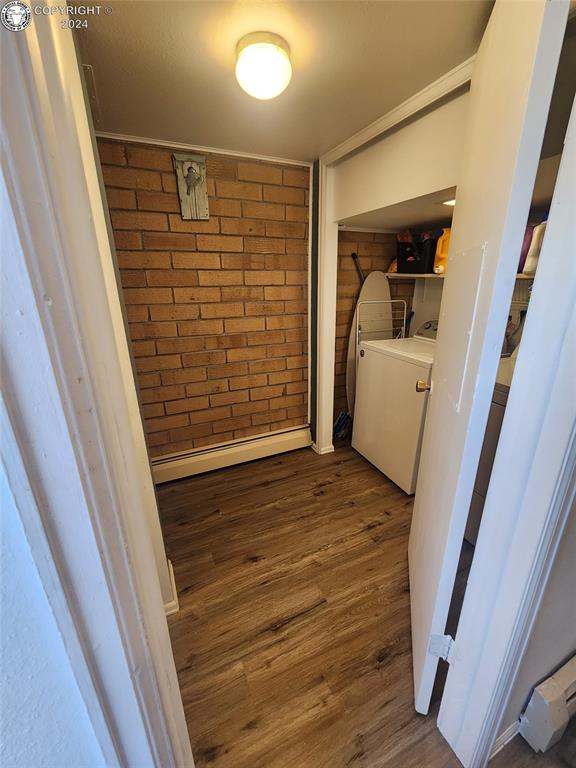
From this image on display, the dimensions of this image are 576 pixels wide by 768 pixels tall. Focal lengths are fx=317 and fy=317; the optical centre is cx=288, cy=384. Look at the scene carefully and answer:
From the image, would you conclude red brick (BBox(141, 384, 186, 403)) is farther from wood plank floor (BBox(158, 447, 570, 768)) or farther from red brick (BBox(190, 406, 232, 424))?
wood plank floor (BBox(158, 447, 570, 768))

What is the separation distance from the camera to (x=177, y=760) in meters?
0.63

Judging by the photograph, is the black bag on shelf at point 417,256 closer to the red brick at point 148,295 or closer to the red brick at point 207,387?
the red brick at point 207,387

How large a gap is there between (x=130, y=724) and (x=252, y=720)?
853 mm

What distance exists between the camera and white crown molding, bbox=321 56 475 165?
123 centimetres

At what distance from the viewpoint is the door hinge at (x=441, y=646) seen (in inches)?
37.9

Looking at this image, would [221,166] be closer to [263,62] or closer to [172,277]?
[172,277]

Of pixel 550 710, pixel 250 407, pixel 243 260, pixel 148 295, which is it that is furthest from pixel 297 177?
pixel 550 710

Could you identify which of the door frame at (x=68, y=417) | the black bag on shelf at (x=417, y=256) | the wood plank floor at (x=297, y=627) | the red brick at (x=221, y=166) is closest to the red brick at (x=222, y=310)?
the red brick at (x=221, y=166)

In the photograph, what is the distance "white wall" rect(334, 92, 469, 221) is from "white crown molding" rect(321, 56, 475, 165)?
0.20 feet

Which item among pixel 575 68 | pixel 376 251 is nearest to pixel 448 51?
pixel 575 68

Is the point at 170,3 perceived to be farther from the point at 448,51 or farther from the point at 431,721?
the point at 431,721

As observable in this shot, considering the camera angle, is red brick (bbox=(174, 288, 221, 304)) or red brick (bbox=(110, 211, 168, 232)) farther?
red brick (bbox=(174, 288, 221, 304))

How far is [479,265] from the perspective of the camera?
2.60 feet

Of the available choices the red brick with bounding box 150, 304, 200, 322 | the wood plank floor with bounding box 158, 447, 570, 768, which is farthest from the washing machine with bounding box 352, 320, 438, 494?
the red brick with bounding box 150, 304, 200, 322
